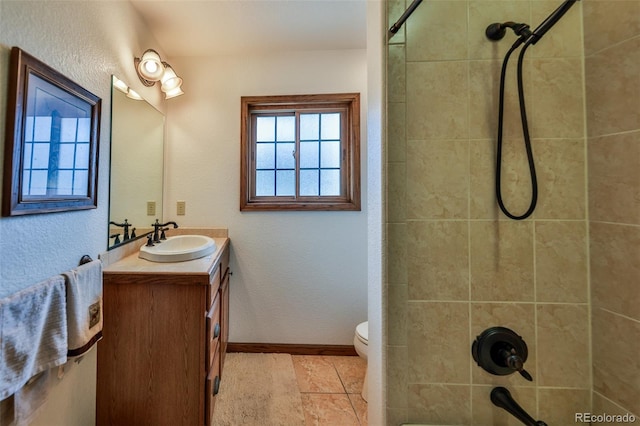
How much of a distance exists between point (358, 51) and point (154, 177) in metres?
1.89

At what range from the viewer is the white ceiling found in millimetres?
1547

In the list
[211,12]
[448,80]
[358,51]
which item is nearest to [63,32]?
[211,12]

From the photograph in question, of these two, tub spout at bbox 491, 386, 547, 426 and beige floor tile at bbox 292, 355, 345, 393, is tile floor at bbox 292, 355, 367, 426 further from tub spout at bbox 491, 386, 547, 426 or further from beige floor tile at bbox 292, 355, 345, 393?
tub spout at bbox 491, 386, 547, 426

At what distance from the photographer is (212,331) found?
131 cm

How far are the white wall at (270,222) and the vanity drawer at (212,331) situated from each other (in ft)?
1.82

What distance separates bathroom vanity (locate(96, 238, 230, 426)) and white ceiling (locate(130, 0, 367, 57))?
1631 millimetres

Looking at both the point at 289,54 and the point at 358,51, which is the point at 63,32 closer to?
the point at 289,54

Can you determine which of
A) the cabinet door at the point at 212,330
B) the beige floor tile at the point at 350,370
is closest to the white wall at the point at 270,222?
the beige floor tile at the point at 350,370

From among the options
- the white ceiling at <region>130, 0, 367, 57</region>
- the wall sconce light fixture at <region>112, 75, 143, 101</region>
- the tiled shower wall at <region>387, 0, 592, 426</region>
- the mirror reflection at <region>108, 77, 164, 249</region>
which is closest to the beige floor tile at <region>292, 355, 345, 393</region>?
the tiled shower wall at <region>387, 0, 592, 426</region>

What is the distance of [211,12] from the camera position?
158 centimetres

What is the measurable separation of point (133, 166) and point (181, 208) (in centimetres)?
51

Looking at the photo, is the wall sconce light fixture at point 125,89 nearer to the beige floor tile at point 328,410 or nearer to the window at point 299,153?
the window at point 299,153

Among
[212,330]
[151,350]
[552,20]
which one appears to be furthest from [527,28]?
[151,350]

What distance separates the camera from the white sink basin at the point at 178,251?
1.34m
